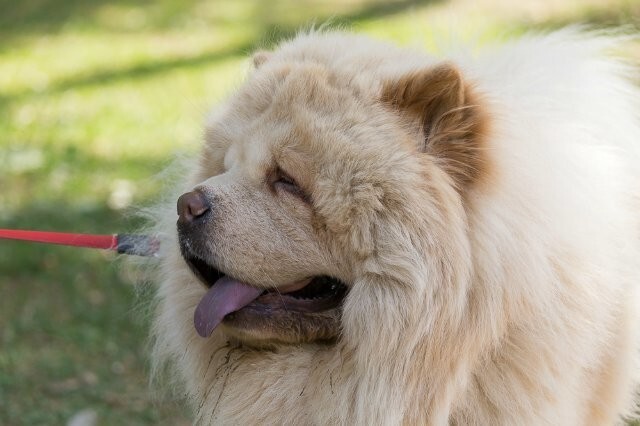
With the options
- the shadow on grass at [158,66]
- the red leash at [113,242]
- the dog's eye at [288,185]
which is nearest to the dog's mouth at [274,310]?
the dog's eye at [288,185]

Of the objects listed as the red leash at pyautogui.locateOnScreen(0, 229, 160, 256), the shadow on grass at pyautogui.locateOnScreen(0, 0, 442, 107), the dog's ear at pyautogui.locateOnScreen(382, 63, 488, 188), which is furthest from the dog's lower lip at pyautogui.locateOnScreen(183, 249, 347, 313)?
the shadow on grass at pyautogui.locateOnScreen(0, 0, 442, 107)

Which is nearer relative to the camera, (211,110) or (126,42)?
(211,110)

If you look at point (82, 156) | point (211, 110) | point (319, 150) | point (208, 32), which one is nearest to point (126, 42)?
point (208, 32)

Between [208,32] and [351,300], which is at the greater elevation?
[351,300]

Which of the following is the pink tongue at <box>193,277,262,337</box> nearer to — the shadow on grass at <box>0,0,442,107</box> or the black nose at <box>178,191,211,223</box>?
the black nose at <box>178,191,211,223</box>

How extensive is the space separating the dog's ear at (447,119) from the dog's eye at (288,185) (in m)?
0.40

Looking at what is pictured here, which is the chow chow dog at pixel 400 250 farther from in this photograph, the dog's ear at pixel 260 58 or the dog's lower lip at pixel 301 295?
the dog's ear at pixel 260 58

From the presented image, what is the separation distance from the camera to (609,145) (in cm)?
338

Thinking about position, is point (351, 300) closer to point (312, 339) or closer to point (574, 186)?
point (312, 339)

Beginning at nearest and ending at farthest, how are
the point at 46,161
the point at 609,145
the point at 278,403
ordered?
the point at 278,403, the point at 609,145, the point at 46,161

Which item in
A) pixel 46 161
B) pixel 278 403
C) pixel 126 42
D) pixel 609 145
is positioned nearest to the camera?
pixel 278 403

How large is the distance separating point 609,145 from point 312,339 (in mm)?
1352

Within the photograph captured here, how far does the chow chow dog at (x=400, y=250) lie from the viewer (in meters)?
2.80

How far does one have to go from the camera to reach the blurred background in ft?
15.9
